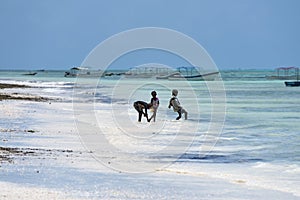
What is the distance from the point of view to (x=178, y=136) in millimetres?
19000

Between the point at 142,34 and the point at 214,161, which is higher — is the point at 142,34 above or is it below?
above

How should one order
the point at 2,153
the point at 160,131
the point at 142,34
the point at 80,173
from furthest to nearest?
the point at 142,34 < the point at 160,131 < the point at 2,153 < the point at 80,173

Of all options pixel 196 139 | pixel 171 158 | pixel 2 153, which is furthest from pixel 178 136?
pixel 2 153

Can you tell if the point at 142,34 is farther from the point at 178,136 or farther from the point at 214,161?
the point at 214,161

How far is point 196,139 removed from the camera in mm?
18281

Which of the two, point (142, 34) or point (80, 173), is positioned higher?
point (142, 34)

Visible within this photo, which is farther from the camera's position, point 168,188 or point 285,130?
point 285,130

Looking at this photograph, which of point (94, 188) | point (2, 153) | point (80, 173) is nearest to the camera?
point (94, 188)

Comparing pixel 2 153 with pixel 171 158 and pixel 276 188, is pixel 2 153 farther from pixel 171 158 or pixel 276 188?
pixel 276 188

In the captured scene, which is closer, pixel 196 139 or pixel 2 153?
pixel 2 153

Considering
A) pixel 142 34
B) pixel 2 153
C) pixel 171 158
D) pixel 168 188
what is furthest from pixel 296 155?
pixel 142 34

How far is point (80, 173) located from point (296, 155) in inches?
240

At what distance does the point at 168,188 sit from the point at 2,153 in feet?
15.2

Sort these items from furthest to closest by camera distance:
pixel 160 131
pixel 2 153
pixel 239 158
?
1. pixel 160 131
2. pixel 239 158
3. pixel 2 153
